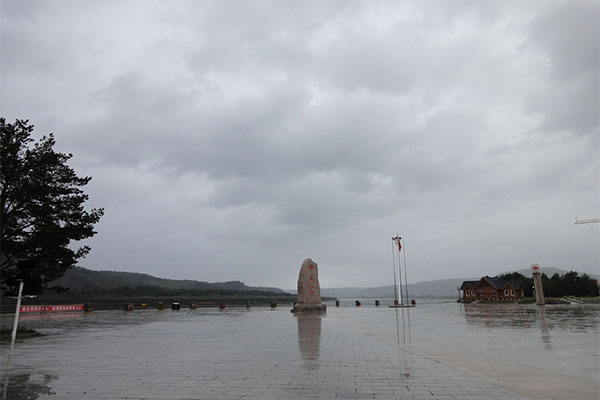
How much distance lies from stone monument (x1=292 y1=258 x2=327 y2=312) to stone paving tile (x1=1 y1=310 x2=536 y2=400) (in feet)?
70.3

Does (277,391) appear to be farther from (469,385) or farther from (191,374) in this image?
(469,385)

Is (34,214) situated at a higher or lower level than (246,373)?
higher

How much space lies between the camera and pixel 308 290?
1367 inches

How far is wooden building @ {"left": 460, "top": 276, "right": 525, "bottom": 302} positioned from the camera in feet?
201

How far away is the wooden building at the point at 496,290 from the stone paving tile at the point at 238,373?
56899mm

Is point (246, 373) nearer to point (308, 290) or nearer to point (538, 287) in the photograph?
point (308, 290)

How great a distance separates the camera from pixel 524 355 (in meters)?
10.1

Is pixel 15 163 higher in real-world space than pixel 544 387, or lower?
higher

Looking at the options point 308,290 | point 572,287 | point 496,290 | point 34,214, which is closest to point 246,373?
point 34,214

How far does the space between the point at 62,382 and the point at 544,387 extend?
30.0 feet

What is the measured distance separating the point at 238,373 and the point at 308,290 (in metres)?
26.9

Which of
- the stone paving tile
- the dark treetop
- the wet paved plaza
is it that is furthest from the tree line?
the dark treetop

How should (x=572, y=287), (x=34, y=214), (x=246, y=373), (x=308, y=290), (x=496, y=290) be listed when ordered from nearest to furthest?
(x=246, y=373) → (x=34, y=214) → (x=308, y=290) → (x=572, y=287) → (x=496, y=290)

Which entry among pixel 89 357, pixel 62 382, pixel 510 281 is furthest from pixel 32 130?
pixel 510 281
